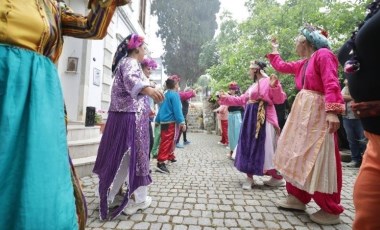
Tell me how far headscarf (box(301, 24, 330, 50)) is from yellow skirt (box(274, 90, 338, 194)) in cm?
52

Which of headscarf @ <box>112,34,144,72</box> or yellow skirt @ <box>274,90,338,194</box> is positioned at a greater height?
headscarf @ <box>112,34,144,72</box>

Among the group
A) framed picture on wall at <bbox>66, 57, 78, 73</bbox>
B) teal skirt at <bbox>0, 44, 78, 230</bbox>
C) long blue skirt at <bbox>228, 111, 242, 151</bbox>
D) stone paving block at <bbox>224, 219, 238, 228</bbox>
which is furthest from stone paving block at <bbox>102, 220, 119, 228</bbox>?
framed picture on wall at <bbox>66, 57, 78, 73</bbox>

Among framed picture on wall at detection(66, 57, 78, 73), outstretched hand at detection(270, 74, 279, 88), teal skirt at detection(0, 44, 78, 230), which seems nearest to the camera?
teal skirt at detection(0, 44, 78, 230)

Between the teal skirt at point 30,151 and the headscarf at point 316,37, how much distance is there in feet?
9.32

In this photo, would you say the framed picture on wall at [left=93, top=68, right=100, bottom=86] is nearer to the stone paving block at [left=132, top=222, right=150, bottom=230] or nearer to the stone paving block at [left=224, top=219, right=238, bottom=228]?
the stone paving block at [left=132, top=222, right=150, bottom=230]

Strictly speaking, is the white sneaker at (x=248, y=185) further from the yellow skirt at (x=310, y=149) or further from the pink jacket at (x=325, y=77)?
the pink jacket at (x=325, y=77)

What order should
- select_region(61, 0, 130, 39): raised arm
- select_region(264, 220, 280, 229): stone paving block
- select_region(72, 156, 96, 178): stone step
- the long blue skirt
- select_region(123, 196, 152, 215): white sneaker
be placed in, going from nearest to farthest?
select_region(61, 0, 130, 39): raised arm → select_region(264, 220, 280, 229): stone paving block → select_region(123, 196, 152, 215): white sneaker → select_region(72, 156, 96, 178): stone step → the long blue skirt

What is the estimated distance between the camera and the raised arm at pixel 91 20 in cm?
154

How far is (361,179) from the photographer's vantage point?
1481mm

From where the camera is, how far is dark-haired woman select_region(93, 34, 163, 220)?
3039 mm

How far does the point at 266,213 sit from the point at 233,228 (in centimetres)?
67

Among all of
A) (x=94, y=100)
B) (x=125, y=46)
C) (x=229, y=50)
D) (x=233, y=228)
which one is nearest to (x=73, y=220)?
(x=233, y=228)

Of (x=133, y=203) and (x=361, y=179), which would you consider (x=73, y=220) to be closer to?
(x=361, y=179)

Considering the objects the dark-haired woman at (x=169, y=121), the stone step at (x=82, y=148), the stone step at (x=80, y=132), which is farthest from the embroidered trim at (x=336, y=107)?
the stone step at (x=80, y=132)
